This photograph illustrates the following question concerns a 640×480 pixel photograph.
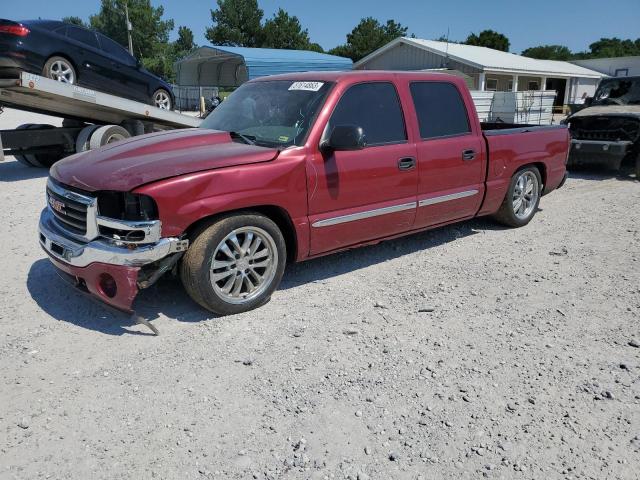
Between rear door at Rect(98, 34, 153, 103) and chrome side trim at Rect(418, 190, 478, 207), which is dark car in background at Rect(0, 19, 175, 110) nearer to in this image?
rear door at Rect(98, 34, 153, 103)

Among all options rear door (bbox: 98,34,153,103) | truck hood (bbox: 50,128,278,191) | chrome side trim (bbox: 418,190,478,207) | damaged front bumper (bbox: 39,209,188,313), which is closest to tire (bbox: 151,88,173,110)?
rear door (bbox: 98,34,153,103)

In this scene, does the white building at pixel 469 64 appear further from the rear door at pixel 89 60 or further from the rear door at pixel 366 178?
the rear door at pixel 366 178

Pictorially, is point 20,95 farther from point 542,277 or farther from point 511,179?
point 542,277

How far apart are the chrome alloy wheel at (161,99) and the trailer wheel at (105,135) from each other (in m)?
3.28

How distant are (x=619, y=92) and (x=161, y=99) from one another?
35.8 feet

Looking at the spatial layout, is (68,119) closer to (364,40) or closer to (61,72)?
(61,72)

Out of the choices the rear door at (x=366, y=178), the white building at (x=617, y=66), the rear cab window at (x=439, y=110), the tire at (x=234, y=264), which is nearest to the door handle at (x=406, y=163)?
the rear door at (x=366, y=178)

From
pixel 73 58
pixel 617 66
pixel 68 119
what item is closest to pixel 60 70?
pixel 73 58

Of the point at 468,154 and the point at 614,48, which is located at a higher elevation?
the point at 614,48

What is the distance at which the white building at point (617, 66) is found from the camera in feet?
148

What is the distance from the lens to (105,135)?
920 centimetres

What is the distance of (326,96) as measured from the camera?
4.38m

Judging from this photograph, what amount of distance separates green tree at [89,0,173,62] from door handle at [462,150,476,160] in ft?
204

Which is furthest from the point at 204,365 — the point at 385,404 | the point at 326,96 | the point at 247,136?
the point at 326,96
